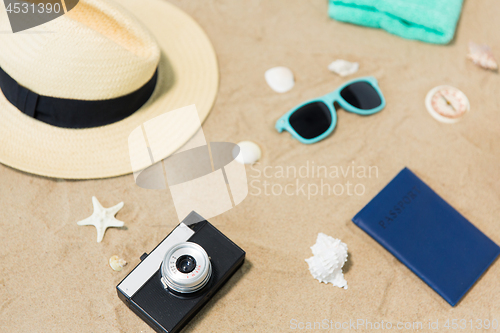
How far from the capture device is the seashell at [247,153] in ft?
5.88

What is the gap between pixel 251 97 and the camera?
1.96 meters

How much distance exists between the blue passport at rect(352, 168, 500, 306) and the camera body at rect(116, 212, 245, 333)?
0.66 meters

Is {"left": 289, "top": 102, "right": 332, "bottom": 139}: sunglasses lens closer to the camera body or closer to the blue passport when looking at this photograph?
the blue passport

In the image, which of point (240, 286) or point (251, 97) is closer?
point (240, 286)

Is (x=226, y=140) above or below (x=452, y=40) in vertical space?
below

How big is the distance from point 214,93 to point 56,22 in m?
0.71

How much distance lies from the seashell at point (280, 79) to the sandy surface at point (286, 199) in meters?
0.04

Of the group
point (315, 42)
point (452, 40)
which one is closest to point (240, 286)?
point (315, 42)

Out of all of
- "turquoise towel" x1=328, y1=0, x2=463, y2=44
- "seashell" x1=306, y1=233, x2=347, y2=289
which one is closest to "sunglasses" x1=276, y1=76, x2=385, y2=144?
"turquoise towel" x1=328, y1=0, x2=463, y2=44

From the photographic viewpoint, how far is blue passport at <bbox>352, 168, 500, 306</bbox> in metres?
1.63

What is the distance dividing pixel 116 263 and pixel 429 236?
1248 millimetres

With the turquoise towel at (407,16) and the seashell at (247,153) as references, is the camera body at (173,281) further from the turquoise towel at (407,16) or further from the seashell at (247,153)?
the turquoise towel at (407,16)

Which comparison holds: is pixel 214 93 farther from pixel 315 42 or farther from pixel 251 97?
pixel 315 42

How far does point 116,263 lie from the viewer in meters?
1.53
